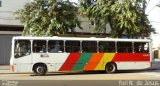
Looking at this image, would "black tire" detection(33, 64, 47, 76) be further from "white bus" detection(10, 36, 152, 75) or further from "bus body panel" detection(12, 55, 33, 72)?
"bus body panel" detection(12, 55, 33, 72)

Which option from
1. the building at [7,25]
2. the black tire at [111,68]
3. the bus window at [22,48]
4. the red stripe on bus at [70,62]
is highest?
the building at [7,25]

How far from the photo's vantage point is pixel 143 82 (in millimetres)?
11953

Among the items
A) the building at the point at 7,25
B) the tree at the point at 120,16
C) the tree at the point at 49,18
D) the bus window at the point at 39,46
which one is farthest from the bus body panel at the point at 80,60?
the building at the point at 7,25

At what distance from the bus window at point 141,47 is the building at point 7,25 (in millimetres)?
16398

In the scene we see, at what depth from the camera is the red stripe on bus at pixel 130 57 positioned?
30.7 metres

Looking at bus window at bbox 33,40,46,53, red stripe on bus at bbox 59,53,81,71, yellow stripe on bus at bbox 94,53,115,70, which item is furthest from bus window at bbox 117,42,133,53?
bus window at bbox 33,40,46,53

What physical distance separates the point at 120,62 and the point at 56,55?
5.07 metres

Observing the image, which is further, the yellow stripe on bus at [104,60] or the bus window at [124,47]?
the bus window at [124,47]

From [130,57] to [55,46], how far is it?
5892 millimetres

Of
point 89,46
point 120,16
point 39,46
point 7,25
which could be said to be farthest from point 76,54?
point 7,25

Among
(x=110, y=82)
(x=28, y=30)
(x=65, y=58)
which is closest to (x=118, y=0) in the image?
(x=28, y=30)

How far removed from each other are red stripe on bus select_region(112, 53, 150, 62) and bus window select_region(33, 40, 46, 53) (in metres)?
5.44

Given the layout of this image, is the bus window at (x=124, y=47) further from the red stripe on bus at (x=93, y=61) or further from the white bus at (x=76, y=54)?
the red stripe on bus at (x=93, y=61)

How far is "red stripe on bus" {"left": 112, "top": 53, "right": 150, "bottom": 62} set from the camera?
101 feet
